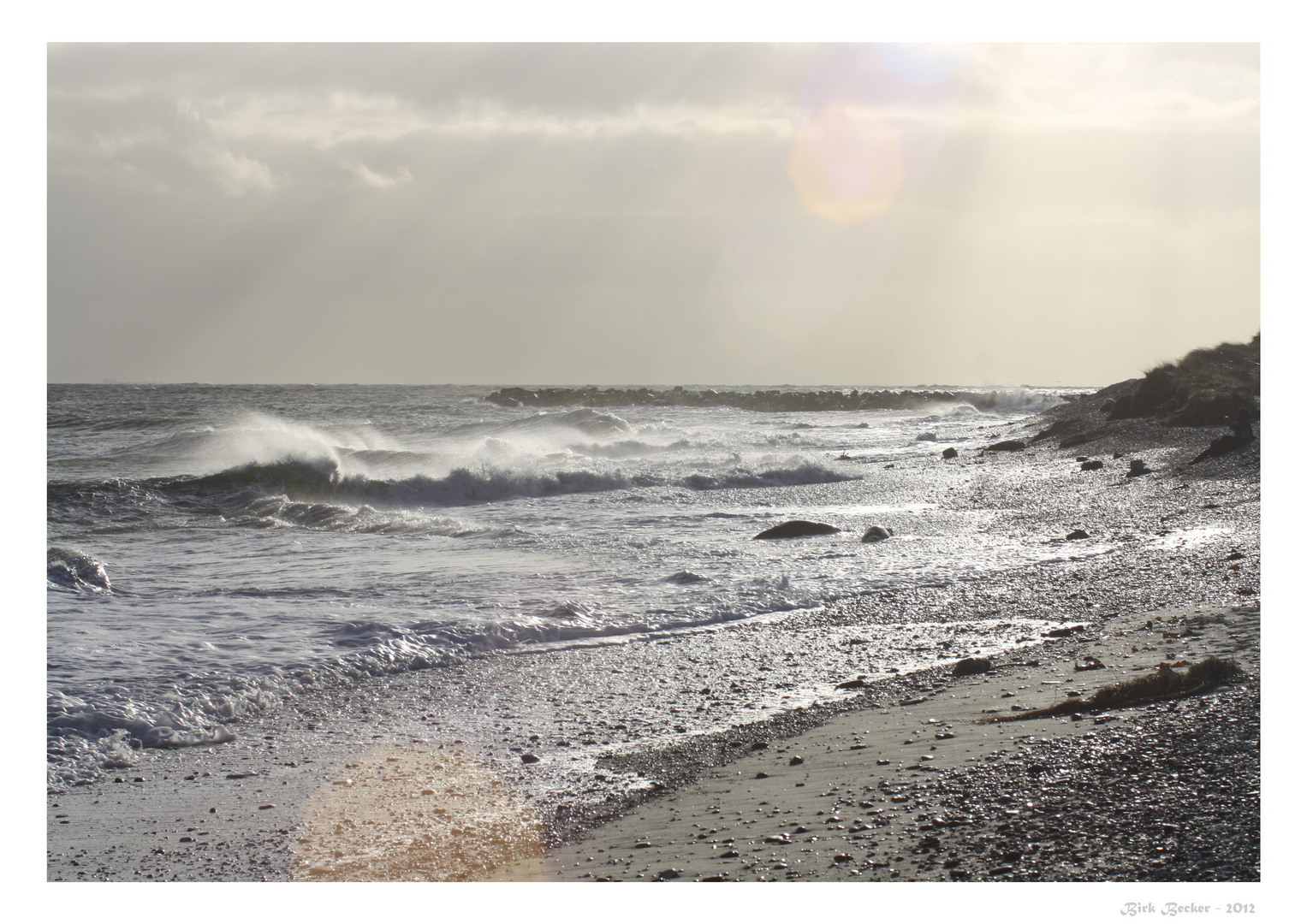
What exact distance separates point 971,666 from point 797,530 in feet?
18.7

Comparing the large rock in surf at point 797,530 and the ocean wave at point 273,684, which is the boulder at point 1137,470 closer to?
the large rock in surf at point 797,530

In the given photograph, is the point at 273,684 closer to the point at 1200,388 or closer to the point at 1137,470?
the point at 1137,470

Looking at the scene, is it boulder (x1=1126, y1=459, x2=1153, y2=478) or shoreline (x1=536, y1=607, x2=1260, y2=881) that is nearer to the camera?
shoreline (x1=536, y1=607, x2=1260, y2=881)

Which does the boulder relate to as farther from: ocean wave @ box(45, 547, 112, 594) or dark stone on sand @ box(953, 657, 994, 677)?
ocean wave @ box(45, 547, 112, 594)

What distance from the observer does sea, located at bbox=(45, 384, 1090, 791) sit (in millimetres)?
5652

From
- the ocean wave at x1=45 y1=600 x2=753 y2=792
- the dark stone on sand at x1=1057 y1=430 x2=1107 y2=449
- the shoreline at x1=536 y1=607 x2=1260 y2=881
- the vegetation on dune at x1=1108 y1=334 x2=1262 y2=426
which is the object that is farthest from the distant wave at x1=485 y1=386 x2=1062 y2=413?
the shoreline at x1=536 y1=607 x2=1260 y2=881

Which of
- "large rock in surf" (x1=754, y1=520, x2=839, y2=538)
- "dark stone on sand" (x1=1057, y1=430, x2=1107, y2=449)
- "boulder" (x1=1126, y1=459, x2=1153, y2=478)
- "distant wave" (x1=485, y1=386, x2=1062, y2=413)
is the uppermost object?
"distant wave" (x1=485, y1=386, x2=1062, y2=413)

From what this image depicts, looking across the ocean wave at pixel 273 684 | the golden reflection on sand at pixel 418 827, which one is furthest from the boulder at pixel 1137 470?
the golden reflection on sand at pixel 418 827

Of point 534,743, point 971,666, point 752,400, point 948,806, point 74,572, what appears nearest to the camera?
point 948,806

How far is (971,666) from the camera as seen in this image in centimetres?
553

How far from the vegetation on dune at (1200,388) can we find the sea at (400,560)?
537 cm

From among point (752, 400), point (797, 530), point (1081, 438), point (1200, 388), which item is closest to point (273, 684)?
point (797, 530)

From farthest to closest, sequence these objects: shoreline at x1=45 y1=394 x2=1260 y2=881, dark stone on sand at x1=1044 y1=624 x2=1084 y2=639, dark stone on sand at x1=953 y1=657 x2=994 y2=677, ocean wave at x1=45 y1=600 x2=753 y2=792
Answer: dark stone on sand at x1=1044 y1=624 x2=1084 y2=639 < dark stone on sand at x1=953 y1=657 x2=994 y2=677 < ocean wave at x1=45 y1=600 x2=753 y2=792 < shoreline at x1=45 y1=394 x2=1260 y2=881

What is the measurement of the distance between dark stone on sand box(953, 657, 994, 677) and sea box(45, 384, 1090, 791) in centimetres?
169
